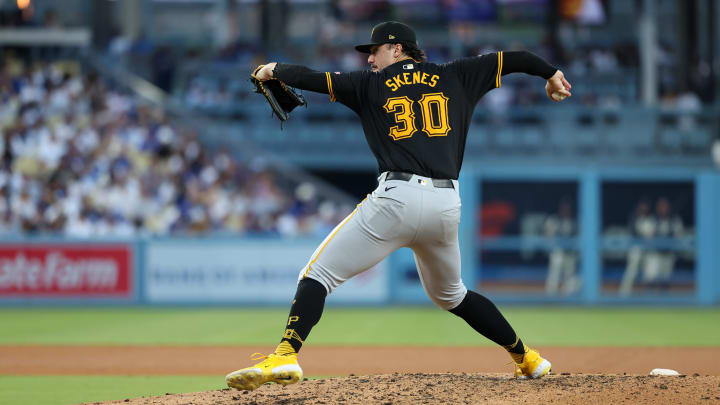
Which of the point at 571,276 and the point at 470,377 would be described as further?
the point at 571,276

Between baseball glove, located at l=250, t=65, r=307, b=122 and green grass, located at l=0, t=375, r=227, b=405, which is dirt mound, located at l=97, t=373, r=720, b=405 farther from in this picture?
baseball glove, located at l=250, t=65, r=307, b=122

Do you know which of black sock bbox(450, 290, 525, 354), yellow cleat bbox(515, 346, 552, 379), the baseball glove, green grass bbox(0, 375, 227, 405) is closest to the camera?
the baseball glove

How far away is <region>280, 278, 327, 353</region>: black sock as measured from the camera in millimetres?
4848

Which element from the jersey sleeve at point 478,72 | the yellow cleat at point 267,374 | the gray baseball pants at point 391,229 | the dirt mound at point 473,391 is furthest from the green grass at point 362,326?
the yellow cleat at point 267,374

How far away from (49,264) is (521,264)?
803 cm

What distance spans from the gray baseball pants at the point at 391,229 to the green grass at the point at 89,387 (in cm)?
177

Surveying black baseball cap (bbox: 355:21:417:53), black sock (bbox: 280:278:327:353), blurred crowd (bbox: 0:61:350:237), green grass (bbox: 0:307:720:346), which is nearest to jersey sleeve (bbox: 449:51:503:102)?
black baseball cap (bbox: 355:21:417:53)

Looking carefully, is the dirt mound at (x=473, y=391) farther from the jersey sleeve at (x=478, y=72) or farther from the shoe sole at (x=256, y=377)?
the jersey sleeve at (x=478, y=72)

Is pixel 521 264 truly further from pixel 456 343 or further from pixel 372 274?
Answer: pixel 456 343

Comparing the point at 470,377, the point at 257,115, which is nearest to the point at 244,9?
the point at 257,115

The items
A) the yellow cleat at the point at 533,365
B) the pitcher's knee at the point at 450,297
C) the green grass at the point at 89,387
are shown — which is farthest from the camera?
the green grass at the point at 89,387

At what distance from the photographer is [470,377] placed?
18.6ft

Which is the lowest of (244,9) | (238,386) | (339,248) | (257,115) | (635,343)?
(635,343)

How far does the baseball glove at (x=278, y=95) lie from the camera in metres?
5.04
